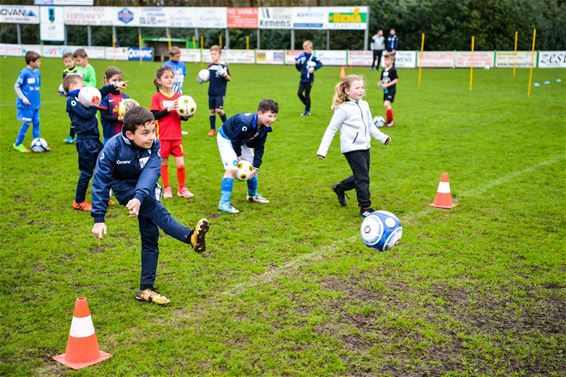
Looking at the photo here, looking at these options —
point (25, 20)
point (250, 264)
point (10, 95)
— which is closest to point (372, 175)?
point (250, 264)

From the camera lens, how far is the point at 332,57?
1722 inches

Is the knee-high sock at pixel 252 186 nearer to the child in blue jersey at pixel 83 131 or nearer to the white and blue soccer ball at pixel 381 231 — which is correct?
the child in blue jersey at pixel 83 131

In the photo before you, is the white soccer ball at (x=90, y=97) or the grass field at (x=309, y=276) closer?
the grass field at (x=309, y=276)

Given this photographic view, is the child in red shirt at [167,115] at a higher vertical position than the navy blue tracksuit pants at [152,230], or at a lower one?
higher

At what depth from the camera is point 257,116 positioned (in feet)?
28.2

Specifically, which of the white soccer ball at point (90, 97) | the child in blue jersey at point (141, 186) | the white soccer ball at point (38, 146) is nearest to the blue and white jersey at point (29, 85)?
the white soccer ball at point (38, 146)

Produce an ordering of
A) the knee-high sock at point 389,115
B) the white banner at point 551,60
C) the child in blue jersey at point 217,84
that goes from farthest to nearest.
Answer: the white banner at point 551,60 → the knee-high sock at point 389,115 → the child in blue jersey at point 217,84

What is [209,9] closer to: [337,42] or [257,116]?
[337,42]

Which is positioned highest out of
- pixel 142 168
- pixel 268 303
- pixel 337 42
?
pixel 337 42

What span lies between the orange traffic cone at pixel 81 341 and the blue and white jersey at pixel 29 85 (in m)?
10.1

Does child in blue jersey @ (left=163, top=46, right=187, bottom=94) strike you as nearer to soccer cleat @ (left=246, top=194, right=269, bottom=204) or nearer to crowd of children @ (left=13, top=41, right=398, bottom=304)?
crowd of children @ (left=13, top=41, right=398, bottom=304)

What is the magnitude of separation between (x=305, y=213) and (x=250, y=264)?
7.56 feet

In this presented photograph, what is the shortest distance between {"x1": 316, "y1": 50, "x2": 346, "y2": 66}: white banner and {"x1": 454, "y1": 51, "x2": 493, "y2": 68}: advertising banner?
25.6ft

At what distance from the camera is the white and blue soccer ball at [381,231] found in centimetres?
636
